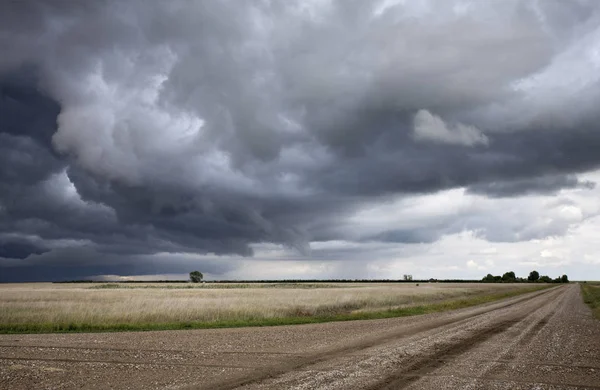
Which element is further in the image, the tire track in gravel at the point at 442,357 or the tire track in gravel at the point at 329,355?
the tire track in gravel at the point at 329,355

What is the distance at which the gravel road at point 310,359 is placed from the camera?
40.8 feet

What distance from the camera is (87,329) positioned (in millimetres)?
27516

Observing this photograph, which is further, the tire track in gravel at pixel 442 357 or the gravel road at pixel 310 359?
the gravel road at pixel 310 359

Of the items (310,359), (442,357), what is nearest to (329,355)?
(310,359)

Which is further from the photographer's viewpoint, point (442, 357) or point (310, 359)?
point (442, 357)

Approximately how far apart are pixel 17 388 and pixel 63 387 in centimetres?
121

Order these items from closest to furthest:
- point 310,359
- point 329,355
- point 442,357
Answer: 1. point 310,359
2. point 442,357
3. point 329,355

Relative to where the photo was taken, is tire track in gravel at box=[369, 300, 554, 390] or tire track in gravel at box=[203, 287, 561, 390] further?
tire track in gravel at box=[203, 287, 561, 390]

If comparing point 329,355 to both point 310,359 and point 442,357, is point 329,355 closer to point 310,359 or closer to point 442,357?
point 310,359

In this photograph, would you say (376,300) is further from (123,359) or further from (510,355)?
(123,359)

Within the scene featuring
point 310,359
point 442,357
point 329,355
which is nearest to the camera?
point 310,359

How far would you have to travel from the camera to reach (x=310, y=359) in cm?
1576

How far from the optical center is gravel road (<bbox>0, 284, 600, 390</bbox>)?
12.4 m

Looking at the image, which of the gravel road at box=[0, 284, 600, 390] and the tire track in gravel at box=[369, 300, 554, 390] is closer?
the tire track in gravel at box=[369, 300, 554, 390]
